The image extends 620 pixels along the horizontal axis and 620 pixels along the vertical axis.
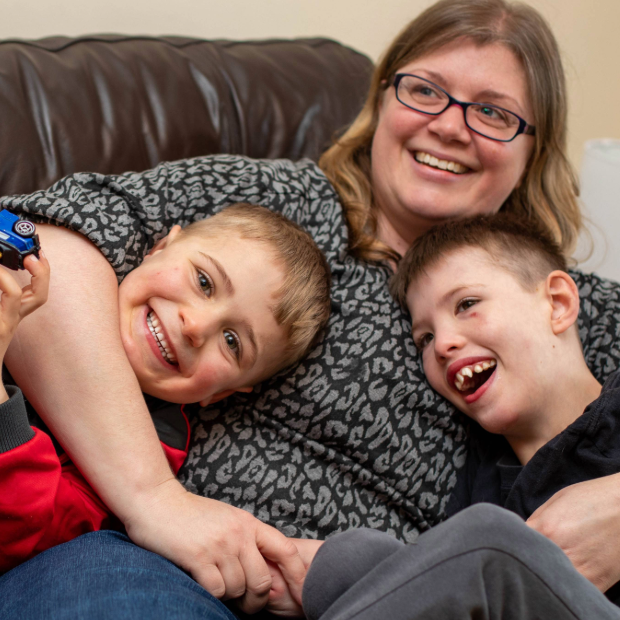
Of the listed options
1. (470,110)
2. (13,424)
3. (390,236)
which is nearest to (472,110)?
(470,110)

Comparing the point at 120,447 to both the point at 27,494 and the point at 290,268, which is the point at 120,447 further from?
the point at 290,268

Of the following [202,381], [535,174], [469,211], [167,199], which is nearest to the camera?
[202,381]

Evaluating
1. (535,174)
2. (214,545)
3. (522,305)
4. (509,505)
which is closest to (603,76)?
(535,174)

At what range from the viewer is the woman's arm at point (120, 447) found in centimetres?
94

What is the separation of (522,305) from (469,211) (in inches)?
14.0

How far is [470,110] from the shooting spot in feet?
4.65

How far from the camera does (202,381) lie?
3.56 ft

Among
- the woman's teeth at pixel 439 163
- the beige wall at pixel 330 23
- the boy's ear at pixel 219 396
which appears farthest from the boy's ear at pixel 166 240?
the beige wall at pixel 330 23

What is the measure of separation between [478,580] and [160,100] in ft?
4.20

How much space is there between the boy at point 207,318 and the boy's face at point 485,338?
0.23m

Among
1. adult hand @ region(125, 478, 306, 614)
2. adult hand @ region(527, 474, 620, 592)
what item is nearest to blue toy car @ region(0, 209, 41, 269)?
adult hand @ region(125, 478, 306, 614)

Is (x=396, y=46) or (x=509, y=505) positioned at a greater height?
(x=396, y=46)

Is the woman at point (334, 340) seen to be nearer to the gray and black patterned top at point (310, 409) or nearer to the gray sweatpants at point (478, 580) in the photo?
the gray and black patterned top at point (310, 409)

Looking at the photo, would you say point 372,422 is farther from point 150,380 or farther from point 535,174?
point 535,174
